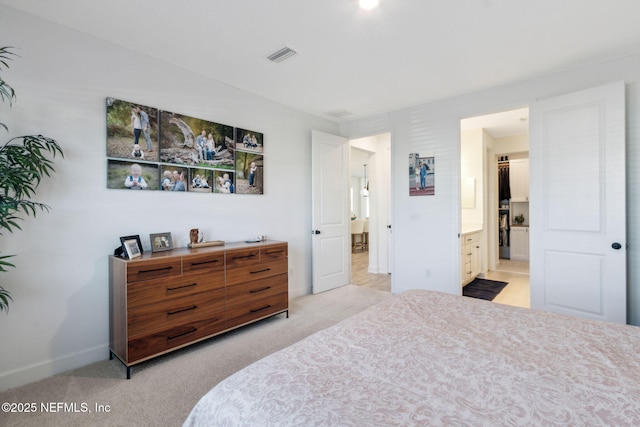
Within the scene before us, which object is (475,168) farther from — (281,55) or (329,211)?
(281,55)

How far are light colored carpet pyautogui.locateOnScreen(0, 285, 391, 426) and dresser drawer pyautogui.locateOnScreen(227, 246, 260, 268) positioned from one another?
0.71 m

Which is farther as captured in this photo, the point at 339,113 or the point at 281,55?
the point at 339,113

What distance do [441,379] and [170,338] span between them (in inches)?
84.2

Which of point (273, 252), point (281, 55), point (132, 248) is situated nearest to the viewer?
point (132, 248)

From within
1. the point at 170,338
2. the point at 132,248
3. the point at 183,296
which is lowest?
the point at 170,338

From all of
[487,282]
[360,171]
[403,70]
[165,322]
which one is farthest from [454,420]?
[360,171]

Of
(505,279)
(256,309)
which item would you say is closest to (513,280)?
(505,279)

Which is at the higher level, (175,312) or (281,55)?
(281,55)

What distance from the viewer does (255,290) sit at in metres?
3.02

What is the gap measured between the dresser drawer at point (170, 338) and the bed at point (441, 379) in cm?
151

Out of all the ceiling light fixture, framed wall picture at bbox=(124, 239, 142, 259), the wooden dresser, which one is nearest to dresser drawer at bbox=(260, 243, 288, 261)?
A: the wooden dresser

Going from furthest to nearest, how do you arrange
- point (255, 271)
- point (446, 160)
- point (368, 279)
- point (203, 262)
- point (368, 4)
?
point (368, 279) → point (446, 160) → point (255, 271) → point (203, 262) → point (368, 4)

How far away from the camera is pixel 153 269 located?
227cm

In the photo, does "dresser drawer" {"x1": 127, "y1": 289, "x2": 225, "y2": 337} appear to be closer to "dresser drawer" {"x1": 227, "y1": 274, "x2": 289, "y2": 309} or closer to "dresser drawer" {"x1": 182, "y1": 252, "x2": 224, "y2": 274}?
"dresser drawer" {"x1": 227, "y1": 274, "x2": 289, "y2": 309}
